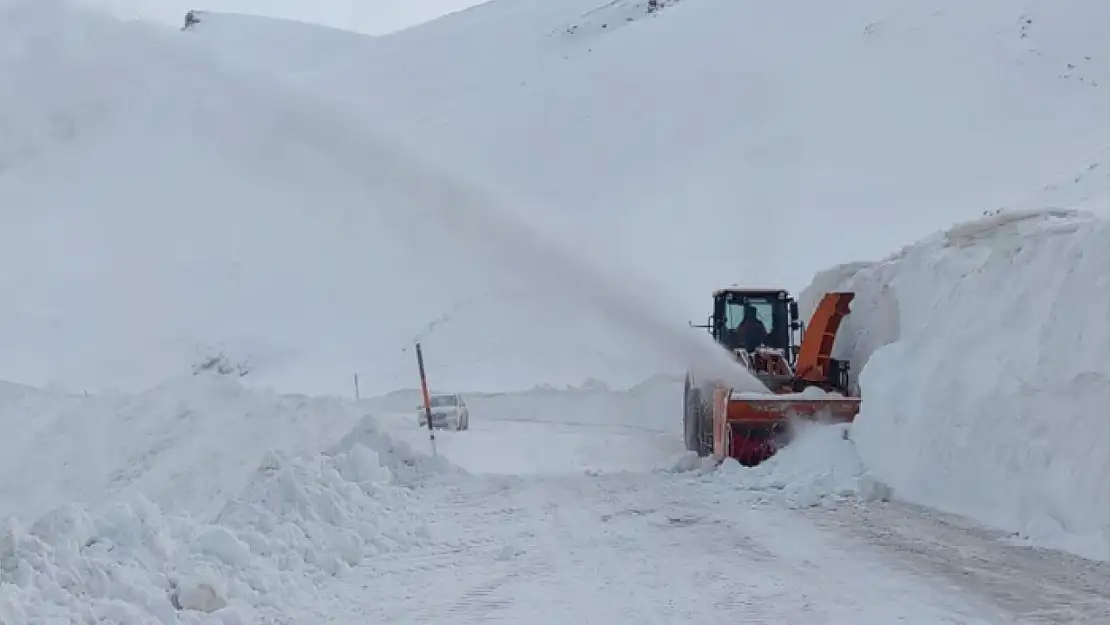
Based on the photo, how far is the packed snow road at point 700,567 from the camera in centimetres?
691

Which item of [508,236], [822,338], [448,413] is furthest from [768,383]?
[448,413]

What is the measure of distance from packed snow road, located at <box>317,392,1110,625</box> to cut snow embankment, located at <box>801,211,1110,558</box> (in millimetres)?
468

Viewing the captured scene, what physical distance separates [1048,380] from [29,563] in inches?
284

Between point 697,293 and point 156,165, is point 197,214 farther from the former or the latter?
point 697,293

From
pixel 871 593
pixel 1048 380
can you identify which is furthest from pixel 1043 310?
pixel 871 593

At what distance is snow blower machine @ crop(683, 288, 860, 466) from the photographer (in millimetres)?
13164

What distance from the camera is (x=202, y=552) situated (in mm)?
7484

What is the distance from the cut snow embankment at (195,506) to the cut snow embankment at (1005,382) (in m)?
4.46

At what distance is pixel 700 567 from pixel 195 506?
252 inches

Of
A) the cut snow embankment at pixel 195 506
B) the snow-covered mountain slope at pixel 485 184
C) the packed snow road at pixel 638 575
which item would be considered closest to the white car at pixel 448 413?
the snow-covered mountain slope at pixel 485 184

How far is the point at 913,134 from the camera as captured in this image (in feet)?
161

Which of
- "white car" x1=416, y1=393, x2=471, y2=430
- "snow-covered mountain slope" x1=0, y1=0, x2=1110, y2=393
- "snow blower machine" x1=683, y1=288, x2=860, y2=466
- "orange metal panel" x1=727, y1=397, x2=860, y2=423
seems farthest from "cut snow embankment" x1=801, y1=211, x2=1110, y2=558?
"snow-covered mountain slope" x1=0, y1=0, x2=1110, y2=393

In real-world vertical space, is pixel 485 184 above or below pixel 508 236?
above

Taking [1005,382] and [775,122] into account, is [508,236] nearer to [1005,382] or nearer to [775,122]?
[1005,382]
